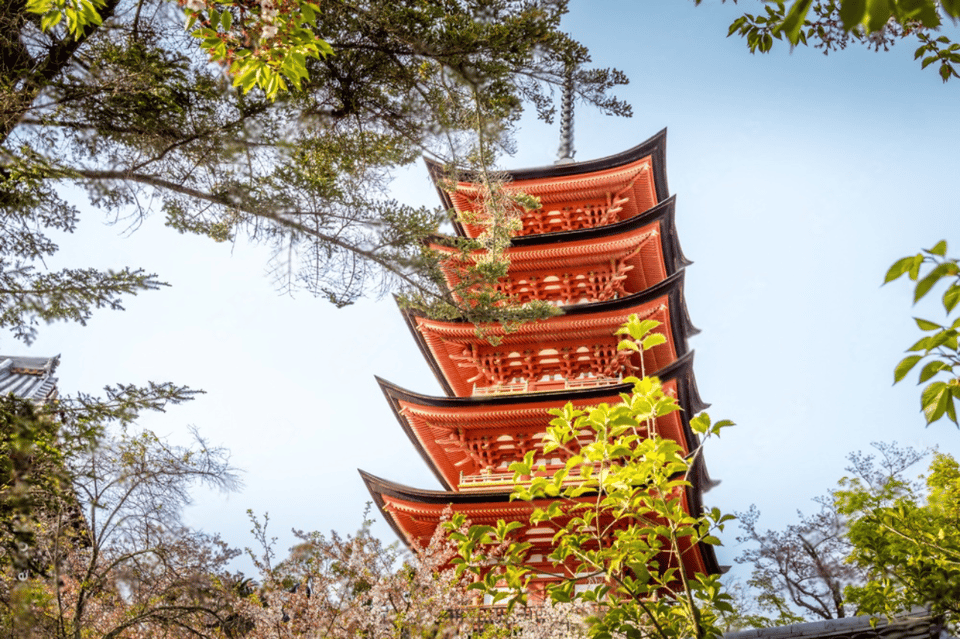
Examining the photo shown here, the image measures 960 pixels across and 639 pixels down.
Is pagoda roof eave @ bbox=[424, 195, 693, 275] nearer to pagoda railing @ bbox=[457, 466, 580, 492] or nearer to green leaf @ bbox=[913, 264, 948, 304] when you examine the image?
pagoda railing @ bbox=[457, 466, 580, 492]

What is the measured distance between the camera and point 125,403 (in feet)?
14.1

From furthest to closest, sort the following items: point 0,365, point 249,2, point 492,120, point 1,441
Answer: point 0,365 < point 492,120 < point 1,441 < point 249,2

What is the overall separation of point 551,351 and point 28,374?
17715mm

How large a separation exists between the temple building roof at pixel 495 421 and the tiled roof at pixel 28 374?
1294cm

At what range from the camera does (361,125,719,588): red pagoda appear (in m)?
11.3

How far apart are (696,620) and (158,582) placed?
6903mm

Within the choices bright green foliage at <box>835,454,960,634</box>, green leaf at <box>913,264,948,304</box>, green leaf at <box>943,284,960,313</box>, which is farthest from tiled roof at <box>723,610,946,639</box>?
green leaf at <box>913,264,948,304</box>

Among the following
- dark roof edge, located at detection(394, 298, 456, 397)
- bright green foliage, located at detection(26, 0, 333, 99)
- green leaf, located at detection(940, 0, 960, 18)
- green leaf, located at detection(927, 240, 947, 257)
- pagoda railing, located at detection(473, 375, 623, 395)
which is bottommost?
green leaf, located at detection(927, 240, 947, 257)

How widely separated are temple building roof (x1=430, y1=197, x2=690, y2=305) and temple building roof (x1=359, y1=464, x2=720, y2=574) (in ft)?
14.8

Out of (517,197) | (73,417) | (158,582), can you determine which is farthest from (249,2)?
(158,582)

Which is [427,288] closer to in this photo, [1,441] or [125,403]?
[125,403]

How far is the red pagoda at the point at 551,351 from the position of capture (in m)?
11.3

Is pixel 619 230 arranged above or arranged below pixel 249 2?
above

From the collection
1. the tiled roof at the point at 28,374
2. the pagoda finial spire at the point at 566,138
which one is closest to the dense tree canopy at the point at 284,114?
the pagoda finial spire at the point at 566,138
